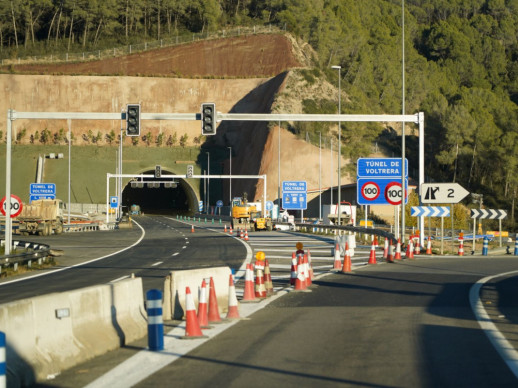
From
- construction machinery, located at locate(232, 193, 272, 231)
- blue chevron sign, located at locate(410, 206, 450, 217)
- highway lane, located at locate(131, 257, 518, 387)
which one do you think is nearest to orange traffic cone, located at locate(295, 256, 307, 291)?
highway lane, located at locate(131, 257, 518, 387)

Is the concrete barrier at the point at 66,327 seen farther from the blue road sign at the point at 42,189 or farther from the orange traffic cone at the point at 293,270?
the blue road sign at the point at 42,189

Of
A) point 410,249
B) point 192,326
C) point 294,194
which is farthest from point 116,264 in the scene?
point 294,194

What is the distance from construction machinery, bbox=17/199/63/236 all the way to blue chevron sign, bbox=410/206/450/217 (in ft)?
107

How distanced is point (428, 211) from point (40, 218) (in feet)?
108

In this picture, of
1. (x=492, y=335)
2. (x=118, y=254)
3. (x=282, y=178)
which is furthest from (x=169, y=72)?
(x=492, y=335)

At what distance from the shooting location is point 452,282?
21.3m

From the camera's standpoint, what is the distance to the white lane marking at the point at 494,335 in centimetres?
991

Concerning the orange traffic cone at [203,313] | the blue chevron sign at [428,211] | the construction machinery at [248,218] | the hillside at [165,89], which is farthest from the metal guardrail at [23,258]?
the hillside at [165,89]

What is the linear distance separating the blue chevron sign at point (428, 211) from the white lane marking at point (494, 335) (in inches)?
651

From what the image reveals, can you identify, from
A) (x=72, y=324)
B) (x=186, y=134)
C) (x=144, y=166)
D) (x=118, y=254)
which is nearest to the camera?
(x=72, y=324)

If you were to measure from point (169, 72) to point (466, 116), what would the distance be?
49.0 meters

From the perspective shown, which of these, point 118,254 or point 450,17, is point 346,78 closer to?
point 450,17

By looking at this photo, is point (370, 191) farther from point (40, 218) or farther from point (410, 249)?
point (40, 218)

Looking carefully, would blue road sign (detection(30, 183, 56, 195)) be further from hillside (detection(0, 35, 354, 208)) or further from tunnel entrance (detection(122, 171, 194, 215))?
tunnel entrance (detection(122, 171, 194, 215))
